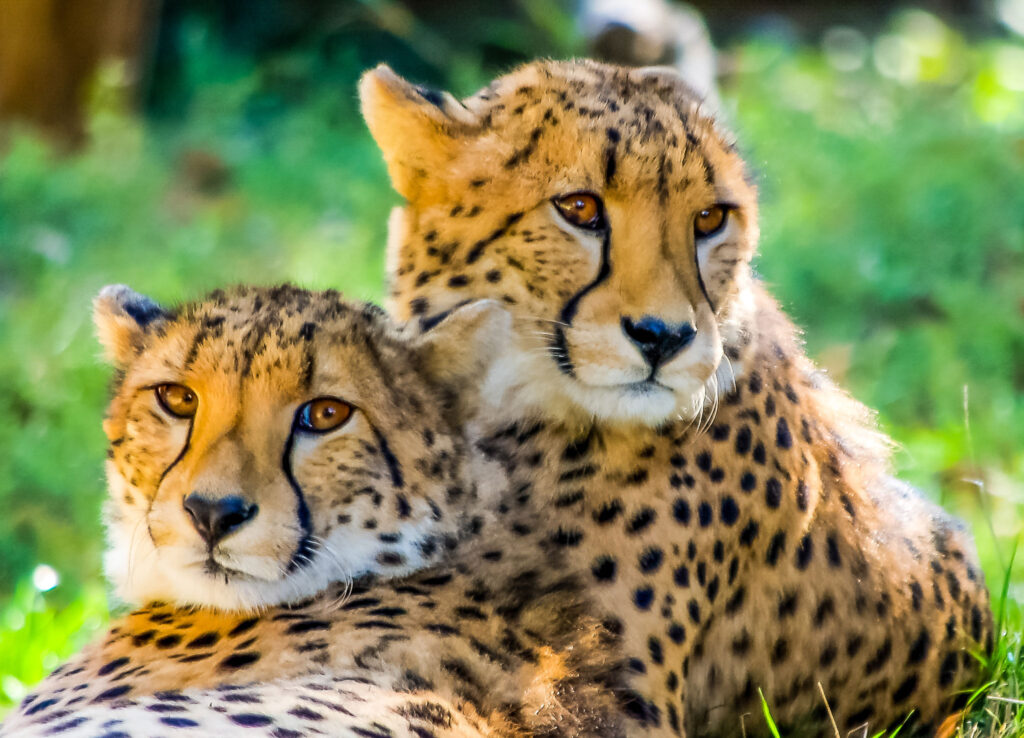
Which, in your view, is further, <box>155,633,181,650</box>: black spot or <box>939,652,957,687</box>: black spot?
<box>939,652,957,687</box>: black spot

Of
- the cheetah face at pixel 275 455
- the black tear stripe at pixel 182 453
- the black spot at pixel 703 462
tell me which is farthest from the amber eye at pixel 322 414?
the black spot at pixel 703 462

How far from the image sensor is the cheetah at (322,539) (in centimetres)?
214

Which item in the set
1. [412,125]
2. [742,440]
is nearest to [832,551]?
[742,440]

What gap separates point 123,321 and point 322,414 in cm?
49

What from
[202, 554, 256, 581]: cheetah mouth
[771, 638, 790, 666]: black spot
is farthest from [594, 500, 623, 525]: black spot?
[202, 554, 256, 581]: cheetah mouth

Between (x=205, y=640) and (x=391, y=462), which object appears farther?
(x=391, y=462)

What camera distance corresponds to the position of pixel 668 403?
2516mm

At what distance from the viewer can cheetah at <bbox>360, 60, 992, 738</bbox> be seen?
250cm

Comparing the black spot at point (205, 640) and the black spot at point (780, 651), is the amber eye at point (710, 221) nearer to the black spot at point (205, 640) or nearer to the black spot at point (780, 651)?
the black spot at point (780, 651)

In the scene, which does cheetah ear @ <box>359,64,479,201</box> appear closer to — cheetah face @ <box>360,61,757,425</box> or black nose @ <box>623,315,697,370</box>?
cheetah face @ <box>360,61,757,425</box>

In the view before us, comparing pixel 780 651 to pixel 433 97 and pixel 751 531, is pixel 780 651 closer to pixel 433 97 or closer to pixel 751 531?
pixel 751 531

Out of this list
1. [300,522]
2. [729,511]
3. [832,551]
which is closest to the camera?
[300,522]

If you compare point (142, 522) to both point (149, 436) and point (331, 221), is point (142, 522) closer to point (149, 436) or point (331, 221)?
point (149, 436)

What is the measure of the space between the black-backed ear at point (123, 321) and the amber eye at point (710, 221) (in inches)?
40.7
